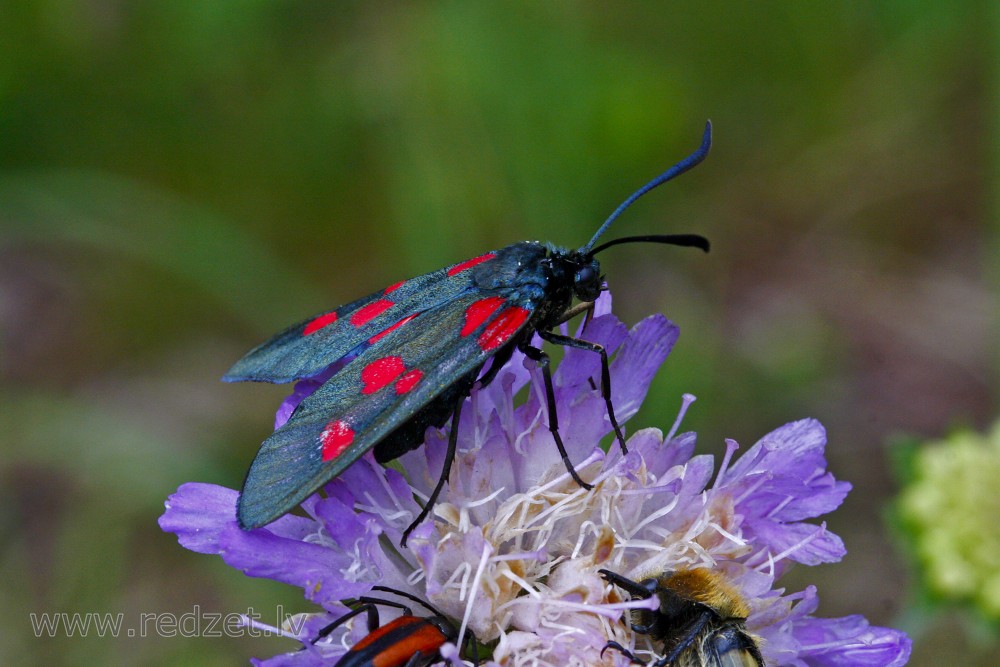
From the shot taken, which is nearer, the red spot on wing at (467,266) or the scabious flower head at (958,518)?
the red spot on wing at (467,266)

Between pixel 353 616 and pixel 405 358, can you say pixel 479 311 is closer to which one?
pixel 405 358

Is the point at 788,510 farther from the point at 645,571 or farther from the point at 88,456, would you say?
the point at 88,456

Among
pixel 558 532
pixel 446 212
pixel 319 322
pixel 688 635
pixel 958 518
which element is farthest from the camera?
pixel 446 212

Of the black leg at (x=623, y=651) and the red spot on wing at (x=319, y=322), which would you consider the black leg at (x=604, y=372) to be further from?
the red spot on wing at (x=319, y=322)

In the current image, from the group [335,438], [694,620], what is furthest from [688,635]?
[335,438]

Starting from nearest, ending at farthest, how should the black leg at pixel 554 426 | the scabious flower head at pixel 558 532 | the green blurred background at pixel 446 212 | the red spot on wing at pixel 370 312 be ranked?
the scabious flower head at pixel 558 532 → the black leg at pixel 554 426 → the red spot on wing at pixel 370 312 → the green blurred background at pixel 446 212

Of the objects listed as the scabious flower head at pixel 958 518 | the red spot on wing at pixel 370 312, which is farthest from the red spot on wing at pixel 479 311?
the scabious flower head at pixel 958 518

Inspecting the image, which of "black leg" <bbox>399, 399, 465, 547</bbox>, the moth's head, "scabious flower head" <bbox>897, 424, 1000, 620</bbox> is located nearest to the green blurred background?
"scabious flower head" <bbox>897, 424, 1000, 620</bbox>

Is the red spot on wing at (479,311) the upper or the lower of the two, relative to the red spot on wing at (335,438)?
upper
